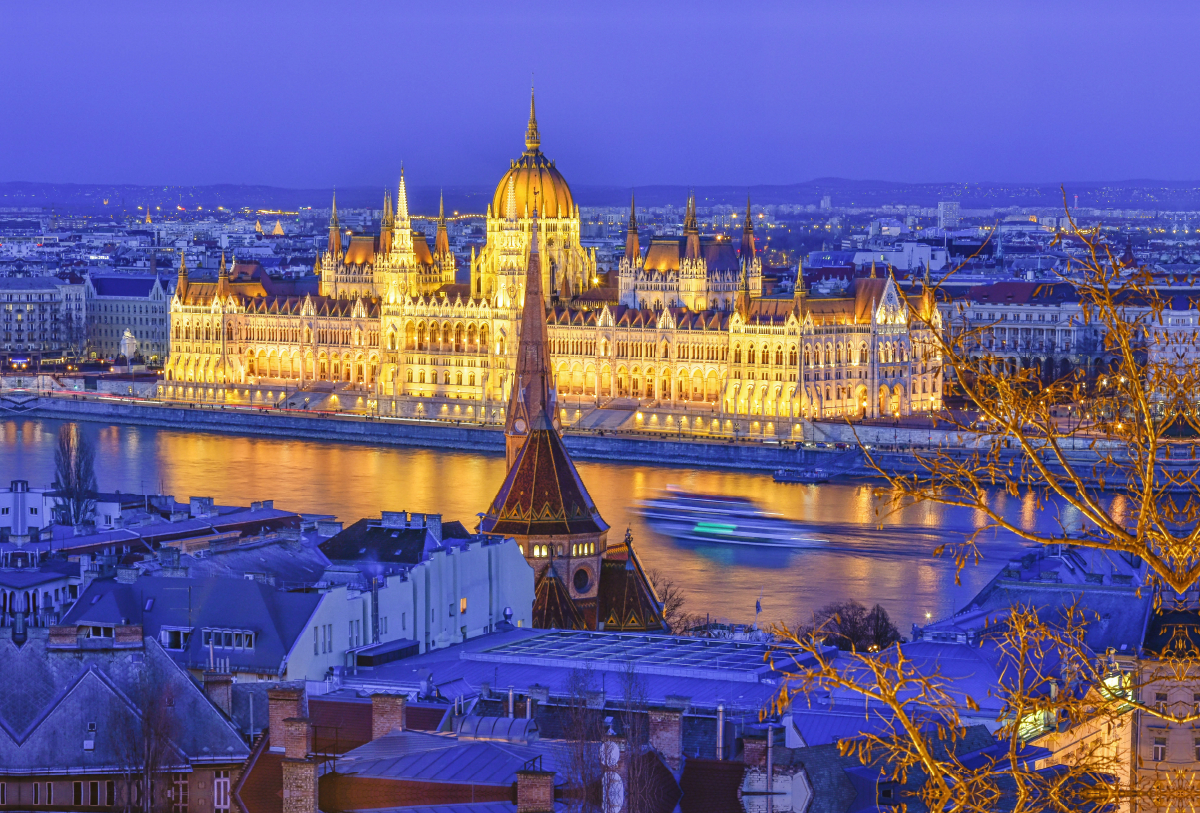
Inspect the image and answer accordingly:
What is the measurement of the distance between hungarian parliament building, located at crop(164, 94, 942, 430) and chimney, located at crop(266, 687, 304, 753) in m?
44.3

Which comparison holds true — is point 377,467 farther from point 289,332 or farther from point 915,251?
point 915,251

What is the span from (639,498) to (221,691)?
1252 inches

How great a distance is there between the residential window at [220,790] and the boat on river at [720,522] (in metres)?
25.8

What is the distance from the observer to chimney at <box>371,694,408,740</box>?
12.6 metres

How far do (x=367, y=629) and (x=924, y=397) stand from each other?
4527 centimetres

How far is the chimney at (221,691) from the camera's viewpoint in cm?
1341

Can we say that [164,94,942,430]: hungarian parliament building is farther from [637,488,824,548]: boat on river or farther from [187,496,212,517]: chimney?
[187,496,212,517]: chimney

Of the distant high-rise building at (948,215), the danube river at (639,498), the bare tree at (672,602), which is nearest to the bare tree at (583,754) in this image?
the bare tree at (672,602)

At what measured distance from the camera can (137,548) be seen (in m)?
23.3

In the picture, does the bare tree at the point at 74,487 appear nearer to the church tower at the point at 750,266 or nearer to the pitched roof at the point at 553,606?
the pitched roof at the point at 553,606

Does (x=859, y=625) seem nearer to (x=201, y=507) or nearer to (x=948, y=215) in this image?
(x=201, y=507)

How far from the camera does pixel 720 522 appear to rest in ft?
133

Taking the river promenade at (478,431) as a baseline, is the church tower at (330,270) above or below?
above

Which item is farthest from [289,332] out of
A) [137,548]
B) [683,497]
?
[137,548]
